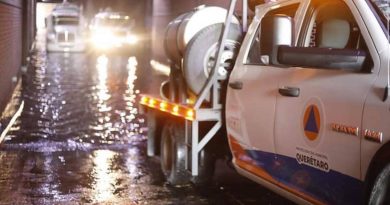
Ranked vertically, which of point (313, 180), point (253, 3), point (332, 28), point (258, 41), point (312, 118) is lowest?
point (313, 180)

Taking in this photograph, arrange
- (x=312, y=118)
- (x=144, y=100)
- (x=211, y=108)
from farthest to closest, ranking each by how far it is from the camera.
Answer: (x=144, y=100)
(x=211, y=108)
(x=312, y=118)

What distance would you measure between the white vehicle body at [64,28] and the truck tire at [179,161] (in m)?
25.3

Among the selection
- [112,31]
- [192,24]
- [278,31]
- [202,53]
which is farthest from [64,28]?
[278,31]

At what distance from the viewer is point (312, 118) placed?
15.1 ft

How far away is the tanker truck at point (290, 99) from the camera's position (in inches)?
160

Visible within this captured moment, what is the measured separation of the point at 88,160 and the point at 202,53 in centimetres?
309

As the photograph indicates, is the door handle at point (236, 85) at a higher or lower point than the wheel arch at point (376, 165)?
higher

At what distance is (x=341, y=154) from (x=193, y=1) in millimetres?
13954

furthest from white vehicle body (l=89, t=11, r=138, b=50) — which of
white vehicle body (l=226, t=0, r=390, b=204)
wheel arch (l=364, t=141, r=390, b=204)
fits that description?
wheel arch (l=364, t=141, r=390, b=204)

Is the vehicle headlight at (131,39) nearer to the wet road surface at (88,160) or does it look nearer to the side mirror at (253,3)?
the wet road surface at (88,160)

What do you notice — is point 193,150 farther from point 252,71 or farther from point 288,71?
point 288,71

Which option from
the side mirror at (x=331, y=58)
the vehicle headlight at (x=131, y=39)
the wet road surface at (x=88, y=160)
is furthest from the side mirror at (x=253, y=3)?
the vehicle headlight at (x=131, y=39)

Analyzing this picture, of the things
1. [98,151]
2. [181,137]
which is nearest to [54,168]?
[98,151]

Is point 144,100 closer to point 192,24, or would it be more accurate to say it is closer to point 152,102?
point 152,102
